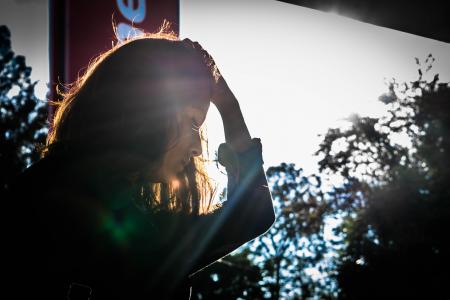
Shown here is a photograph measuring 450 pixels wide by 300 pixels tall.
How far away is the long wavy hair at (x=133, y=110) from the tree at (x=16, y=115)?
77.3 ft

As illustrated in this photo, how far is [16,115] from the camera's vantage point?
2352 cm

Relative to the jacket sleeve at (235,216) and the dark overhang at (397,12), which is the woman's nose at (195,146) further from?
the dark overhang at (397,12)

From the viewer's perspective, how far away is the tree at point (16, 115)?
74.5 ft

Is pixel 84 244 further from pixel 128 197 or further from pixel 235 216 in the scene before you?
pixel 235 216

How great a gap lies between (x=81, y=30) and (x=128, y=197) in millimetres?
1232

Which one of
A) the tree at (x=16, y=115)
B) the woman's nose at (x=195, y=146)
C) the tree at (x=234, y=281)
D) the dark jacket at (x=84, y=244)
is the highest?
the tree at (x=16, y=115)

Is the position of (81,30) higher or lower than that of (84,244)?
higher

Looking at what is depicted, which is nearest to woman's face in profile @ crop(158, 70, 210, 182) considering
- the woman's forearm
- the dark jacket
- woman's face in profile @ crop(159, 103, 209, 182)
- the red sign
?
woman's face in profile @ crop(159, 103, 209, 182)

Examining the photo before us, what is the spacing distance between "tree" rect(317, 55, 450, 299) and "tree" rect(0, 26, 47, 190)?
16.5m

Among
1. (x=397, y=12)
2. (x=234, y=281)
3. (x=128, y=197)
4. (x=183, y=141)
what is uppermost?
(x=234, y=281)

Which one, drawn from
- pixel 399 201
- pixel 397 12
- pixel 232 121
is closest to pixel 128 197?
pixel 232 121

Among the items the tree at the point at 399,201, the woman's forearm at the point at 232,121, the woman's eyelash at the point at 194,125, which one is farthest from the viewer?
the tree at the point at 399,201

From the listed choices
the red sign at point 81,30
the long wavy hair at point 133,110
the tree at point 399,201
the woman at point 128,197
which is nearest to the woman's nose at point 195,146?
the woman at point 128,197

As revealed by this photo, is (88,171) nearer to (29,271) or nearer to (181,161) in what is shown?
(29,271)
